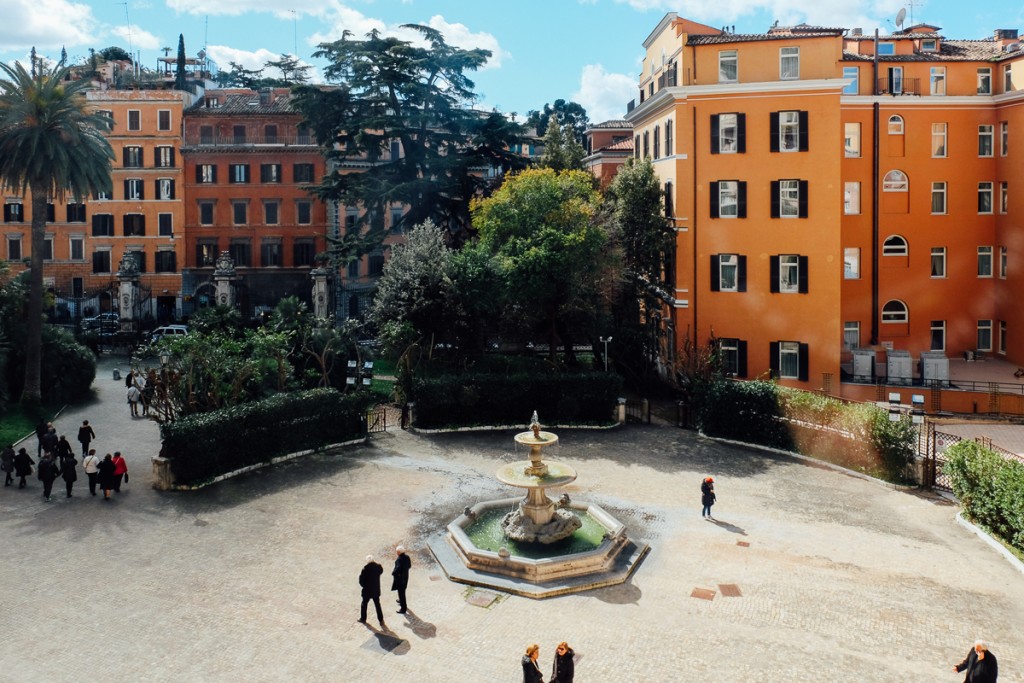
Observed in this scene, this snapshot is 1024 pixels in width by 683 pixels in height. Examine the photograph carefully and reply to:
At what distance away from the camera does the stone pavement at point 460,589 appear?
575 inches

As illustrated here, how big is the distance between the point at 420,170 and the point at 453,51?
6.37 m

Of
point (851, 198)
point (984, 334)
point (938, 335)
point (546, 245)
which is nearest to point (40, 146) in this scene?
point (546, 245)

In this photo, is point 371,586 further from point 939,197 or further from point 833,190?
point 939,197

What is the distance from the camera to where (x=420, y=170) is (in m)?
46.6

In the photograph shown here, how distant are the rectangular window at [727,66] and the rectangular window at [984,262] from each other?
578 inches

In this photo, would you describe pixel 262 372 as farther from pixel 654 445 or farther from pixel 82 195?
pixel 654 445

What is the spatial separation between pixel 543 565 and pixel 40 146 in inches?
1032

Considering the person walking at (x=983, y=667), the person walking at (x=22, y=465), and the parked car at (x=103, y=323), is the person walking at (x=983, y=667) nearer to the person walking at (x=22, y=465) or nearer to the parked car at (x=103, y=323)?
the person walking at (x=22, y=465)

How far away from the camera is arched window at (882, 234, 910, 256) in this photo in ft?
134

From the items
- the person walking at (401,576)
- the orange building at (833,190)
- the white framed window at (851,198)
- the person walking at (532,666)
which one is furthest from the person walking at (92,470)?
the white framed window at (851,198)

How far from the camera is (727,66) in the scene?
3706 cm

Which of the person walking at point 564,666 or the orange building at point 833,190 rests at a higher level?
the orange building at point 833,190

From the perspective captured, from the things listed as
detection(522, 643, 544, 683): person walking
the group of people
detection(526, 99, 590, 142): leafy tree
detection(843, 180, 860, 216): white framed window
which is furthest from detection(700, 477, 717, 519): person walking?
detection(526, 99, 590, 142): leafy tree

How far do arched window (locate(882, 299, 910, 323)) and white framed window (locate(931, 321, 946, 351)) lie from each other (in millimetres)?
1436
